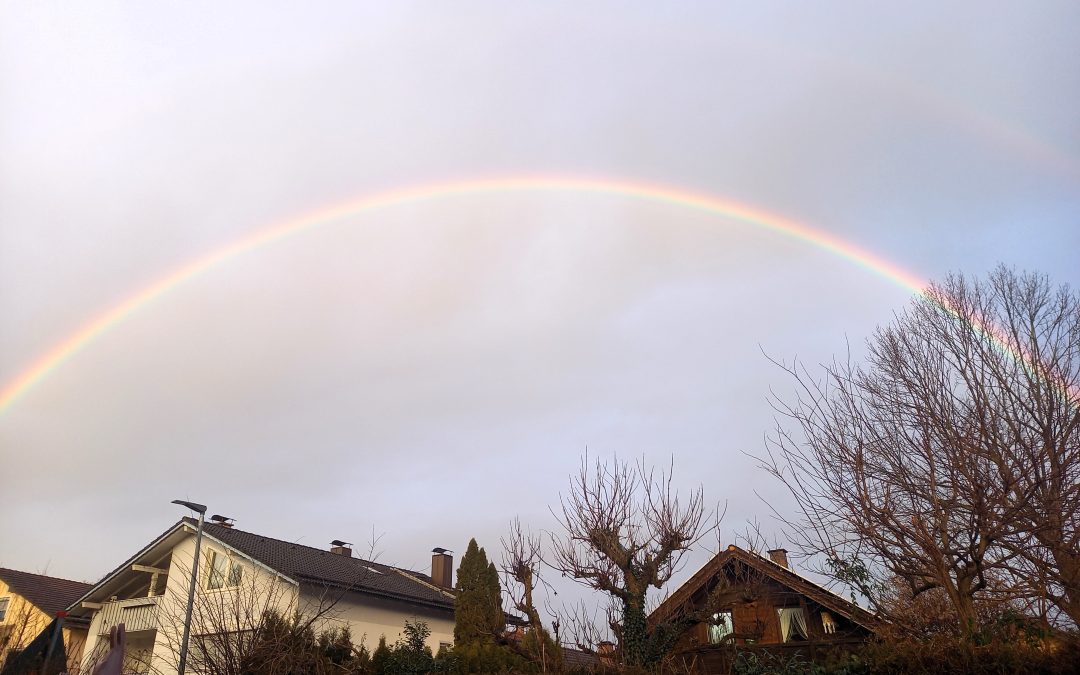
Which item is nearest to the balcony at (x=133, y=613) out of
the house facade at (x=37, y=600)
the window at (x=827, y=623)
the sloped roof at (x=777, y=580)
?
the house facade at (x=37, y=600)

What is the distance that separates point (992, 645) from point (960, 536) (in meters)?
3.94

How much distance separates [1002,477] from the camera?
9.03 metres

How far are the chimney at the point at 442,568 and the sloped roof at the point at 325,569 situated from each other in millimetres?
1077

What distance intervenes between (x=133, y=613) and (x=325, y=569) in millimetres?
7435

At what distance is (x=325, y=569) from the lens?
86.5 ft

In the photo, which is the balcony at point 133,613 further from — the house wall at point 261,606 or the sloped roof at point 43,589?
the sloped roof at point 43,589

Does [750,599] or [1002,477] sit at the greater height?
[1002,477]

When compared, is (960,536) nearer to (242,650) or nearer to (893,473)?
(893,473)

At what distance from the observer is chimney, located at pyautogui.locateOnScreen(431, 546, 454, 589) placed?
32344mm

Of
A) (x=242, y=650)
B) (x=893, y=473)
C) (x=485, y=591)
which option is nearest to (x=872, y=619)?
(x=893, y=473)

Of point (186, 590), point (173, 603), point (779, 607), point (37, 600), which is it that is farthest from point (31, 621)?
point (779, 607)

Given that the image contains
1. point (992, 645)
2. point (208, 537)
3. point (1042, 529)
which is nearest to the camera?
point (992, 645)

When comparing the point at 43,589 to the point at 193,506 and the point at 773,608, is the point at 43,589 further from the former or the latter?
the point at 773,608

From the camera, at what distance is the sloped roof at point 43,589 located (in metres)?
34.3
